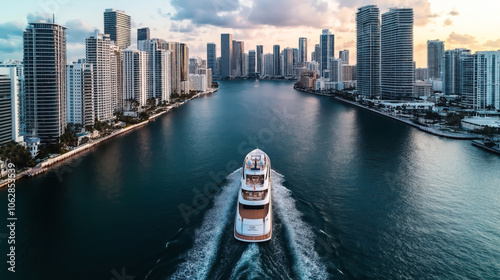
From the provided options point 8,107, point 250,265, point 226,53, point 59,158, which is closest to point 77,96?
point 8,107

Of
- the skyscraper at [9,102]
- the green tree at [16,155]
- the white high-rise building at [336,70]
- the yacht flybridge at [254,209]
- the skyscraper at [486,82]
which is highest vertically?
the white high-rise building at [336,70]

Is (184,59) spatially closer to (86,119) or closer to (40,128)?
(86,119)

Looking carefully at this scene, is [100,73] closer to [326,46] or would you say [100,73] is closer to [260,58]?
[326,46]

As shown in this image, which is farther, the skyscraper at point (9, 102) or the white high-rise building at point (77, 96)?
the white high-rise building at point (77, 96)

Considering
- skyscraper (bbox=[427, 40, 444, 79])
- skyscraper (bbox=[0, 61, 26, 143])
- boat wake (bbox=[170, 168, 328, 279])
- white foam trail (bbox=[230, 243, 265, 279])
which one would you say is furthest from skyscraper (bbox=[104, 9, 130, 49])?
white foam trail (bbox=[230, 243, 265, 279])

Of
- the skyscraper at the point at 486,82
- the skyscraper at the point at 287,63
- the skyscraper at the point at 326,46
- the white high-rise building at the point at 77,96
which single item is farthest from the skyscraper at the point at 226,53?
the white high-rise building at the point at 77,96

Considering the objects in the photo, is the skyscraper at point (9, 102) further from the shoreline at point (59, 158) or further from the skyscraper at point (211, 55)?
the skyscraper at point (211, 55)
